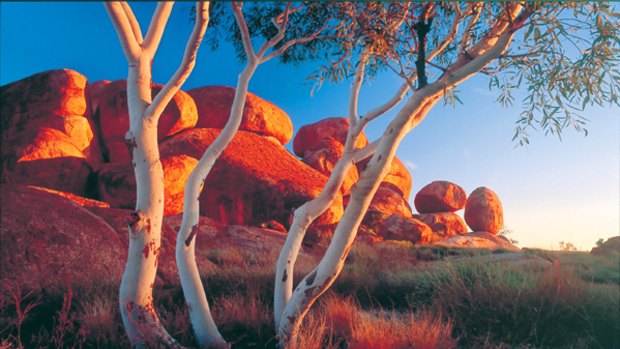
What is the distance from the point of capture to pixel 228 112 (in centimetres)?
2477

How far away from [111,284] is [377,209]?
1864 cm

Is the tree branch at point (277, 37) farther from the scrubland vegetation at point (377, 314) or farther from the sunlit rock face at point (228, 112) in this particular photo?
the sunlit rock face at point (228, 112)

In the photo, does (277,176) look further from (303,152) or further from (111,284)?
(111,284)

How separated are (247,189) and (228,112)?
6447mm

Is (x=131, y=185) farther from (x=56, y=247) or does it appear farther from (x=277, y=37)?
(x=277, y=37)

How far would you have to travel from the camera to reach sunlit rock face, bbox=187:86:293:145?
2468 centimetres

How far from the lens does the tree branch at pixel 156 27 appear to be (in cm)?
480

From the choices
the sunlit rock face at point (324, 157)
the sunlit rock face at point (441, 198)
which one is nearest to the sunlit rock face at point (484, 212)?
the sunlit rock face at point (441, 198)

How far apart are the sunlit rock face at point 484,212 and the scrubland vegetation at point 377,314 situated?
89.1 feet

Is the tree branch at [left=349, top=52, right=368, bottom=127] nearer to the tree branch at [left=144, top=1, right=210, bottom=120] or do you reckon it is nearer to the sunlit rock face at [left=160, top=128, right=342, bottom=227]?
the tree branch at [left=144, top=1, right=210, bottom=120]

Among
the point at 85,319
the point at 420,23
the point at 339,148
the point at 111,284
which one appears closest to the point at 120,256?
the point at 111,284

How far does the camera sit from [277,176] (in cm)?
2091

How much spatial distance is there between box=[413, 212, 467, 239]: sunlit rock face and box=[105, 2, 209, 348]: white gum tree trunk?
2889 centimetres

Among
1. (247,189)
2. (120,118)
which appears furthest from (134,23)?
(120,118)
